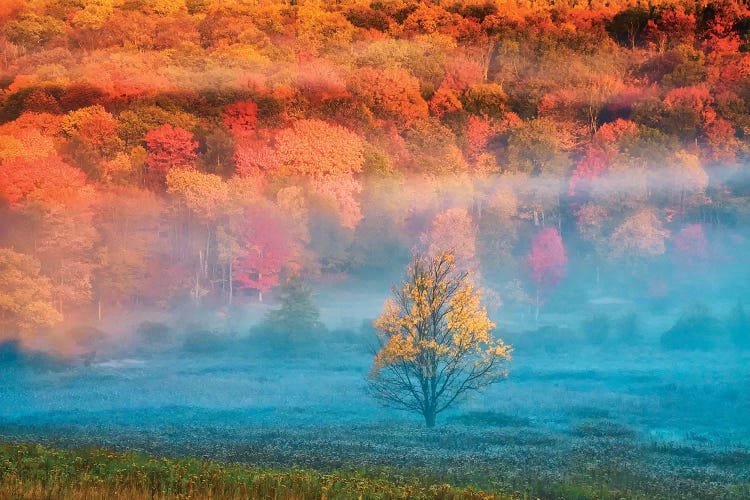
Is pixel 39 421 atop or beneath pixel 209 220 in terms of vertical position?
beneath

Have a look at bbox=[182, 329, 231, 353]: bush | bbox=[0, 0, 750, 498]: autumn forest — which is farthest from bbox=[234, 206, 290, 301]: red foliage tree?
bbox=[182, 329, 231, 353]: bush

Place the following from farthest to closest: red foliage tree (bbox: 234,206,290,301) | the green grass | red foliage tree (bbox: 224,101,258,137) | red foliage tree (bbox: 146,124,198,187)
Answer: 1. red foliage tree (bbox: 224,101,258,137)
2. red foliage tree (bbox: 146,124,198,187)
3. red foliage tree (bbox: 234,206,290,301)
4. the green grass

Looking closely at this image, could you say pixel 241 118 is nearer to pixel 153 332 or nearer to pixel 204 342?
pixel 153 332

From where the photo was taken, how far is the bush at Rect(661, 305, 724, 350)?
65.8m

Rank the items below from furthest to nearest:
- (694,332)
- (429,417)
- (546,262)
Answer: (546,262) → (694,332) → (429,417)

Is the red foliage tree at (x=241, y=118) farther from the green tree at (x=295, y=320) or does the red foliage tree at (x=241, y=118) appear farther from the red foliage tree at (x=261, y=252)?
the green tree at (x=295, y=320)

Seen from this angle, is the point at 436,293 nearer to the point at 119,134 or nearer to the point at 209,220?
the point at 209,220

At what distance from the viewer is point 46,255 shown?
216 ft

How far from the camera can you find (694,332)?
219 ft

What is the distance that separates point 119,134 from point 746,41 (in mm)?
51310

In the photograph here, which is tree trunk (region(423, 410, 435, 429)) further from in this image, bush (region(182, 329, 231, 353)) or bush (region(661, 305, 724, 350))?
bush (region(661, 305, 724, 350))

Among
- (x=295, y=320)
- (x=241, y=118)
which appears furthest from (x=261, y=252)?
(x=241, y=118)

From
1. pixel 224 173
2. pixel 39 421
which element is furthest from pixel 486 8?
pixel 39 421

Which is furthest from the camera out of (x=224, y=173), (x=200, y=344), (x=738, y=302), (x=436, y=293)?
(x=224, y=173)
